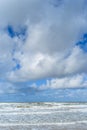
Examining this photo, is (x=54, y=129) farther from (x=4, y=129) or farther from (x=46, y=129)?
(x=4, y=129)

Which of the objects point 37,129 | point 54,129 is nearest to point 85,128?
point 54,129

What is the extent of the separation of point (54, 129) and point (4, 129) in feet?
10.6

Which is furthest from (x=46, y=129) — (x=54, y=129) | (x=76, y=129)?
(x=76, y=129)

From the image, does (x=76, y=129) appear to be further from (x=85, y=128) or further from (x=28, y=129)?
(x=28, y=129)

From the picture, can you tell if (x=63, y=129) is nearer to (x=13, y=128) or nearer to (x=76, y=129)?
(x=76, y=129)

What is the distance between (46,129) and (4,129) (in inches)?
107

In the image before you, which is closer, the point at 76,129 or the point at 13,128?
the point at 76,129

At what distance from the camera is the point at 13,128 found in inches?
677

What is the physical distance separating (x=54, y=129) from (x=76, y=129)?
1391 mm

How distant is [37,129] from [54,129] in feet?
3.67

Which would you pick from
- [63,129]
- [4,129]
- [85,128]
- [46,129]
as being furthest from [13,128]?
[85,128]

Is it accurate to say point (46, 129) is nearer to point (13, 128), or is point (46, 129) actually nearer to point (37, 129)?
point (37, 129)

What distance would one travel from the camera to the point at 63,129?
16.3 m

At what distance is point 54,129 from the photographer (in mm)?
16344
